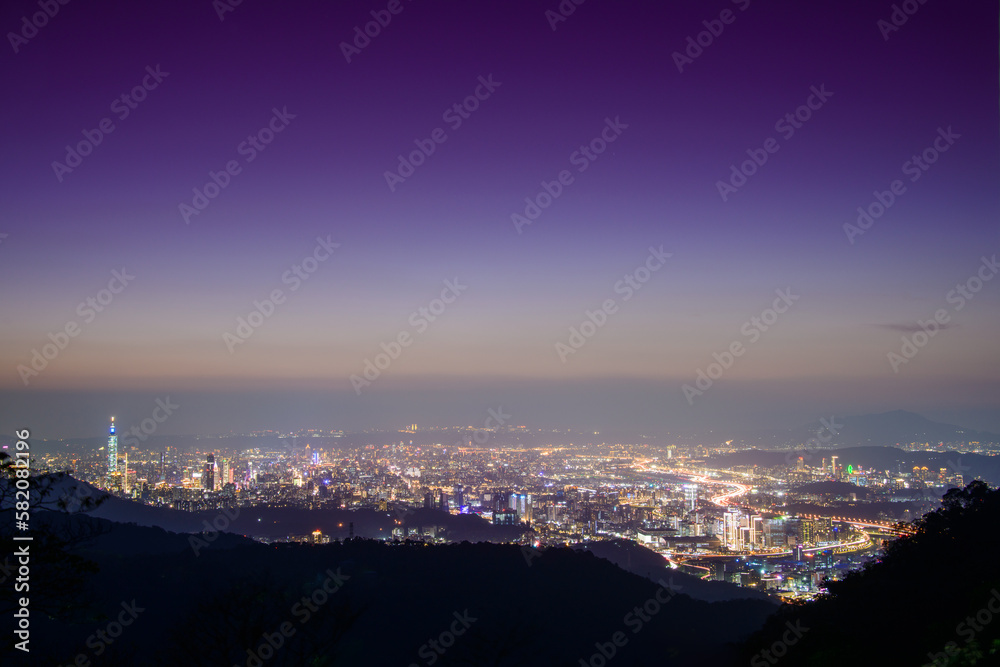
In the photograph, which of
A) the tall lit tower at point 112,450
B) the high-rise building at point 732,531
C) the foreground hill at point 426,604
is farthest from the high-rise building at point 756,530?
the tall lit tower at point 112,450

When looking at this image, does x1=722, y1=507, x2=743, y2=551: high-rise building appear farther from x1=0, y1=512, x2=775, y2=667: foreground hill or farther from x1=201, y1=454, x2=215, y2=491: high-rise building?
x1=201, y1=454, x2=215, y2=491: high-rise building

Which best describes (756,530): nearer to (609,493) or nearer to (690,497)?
(690,497)

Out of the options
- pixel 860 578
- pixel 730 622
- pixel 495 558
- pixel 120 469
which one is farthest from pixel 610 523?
pixel 120 469

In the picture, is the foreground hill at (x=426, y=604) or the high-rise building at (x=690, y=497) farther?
the high-rise building at (x=690, y=497)

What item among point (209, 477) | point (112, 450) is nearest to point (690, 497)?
point (209, 477)

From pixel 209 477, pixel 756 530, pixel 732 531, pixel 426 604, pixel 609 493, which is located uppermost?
pixel 209 477

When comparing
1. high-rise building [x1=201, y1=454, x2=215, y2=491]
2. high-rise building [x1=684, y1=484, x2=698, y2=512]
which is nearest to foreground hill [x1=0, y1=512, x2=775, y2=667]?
high-rise building [x1=684, y1=484, x2=698, y2=512]

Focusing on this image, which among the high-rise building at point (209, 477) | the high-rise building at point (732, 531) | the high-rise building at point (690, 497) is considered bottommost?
the high-rise building at point (732, 531)

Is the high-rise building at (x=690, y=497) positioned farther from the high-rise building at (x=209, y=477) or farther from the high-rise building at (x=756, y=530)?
the high-rise building at (x=209, y=477)

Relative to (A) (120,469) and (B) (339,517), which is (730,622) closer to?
(B) (339,517)

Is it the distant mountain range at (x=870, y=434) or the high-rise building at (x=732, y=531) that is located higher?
the distant mountain range at (x=870, y=434)

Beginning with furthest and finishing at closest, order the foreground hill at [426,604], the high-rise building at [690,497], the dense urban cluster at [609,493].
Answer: the high-rise building at [690,497], the dense urban cluster at [609,493], the foreground hill at [426,604]
